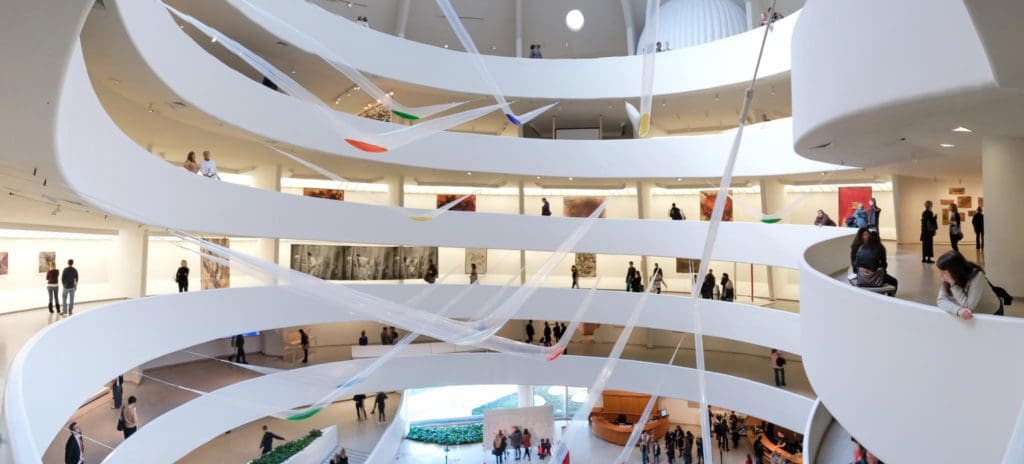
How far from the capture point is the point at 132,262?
17719 millimetres

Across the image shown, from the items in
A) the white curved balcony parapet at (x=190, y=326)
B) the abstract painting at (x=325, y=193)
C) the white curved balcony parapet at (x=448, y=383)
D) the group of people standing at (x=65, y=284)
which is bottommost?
the white curved balcony parapet at (x=448, y=383)

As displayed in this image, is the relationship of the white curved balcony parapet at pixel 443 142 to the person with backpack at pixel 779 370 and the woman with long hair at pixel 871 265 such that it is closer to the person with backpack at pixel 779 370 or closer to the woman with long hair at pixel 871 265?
the person with backpack at pixel 779 370

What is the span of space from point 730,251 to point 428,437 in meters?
13.9

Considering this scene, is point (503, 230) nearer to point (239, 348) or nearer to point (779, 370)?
point (239, 348)

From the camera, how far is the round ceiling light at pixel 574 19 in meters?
26.1

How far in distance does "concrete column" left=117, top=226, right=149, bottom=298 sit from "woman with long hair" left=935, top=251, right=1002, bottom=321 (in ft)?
63.9

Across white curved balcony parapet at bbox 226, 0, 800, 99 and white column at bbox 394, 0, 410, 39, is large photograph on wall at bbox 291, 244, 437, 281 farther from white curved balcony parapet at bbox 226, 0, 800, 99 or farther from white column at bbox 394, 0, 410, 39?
white column at bbox 394, 0, 410, 39

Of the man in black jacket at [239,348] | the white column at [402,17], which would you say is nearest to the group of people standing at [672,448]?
the man in black jacket at [239,348]

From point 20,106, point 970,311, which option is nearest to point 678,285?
point 970,311

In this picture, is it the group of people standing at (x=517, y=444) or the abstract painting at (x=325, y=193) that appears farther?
the abstract painting at (x=325, y=193)

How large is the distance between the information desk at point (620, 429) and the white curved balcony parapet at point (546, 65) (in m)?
13.2

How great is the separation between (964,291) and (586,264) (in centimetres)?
2371

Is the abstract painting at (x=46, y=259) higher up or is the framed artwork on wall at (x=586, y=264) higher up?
the abstract painting at (x=46, y=259)

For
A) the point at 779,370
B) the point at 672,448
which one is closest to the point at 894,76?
the point at 779,370
